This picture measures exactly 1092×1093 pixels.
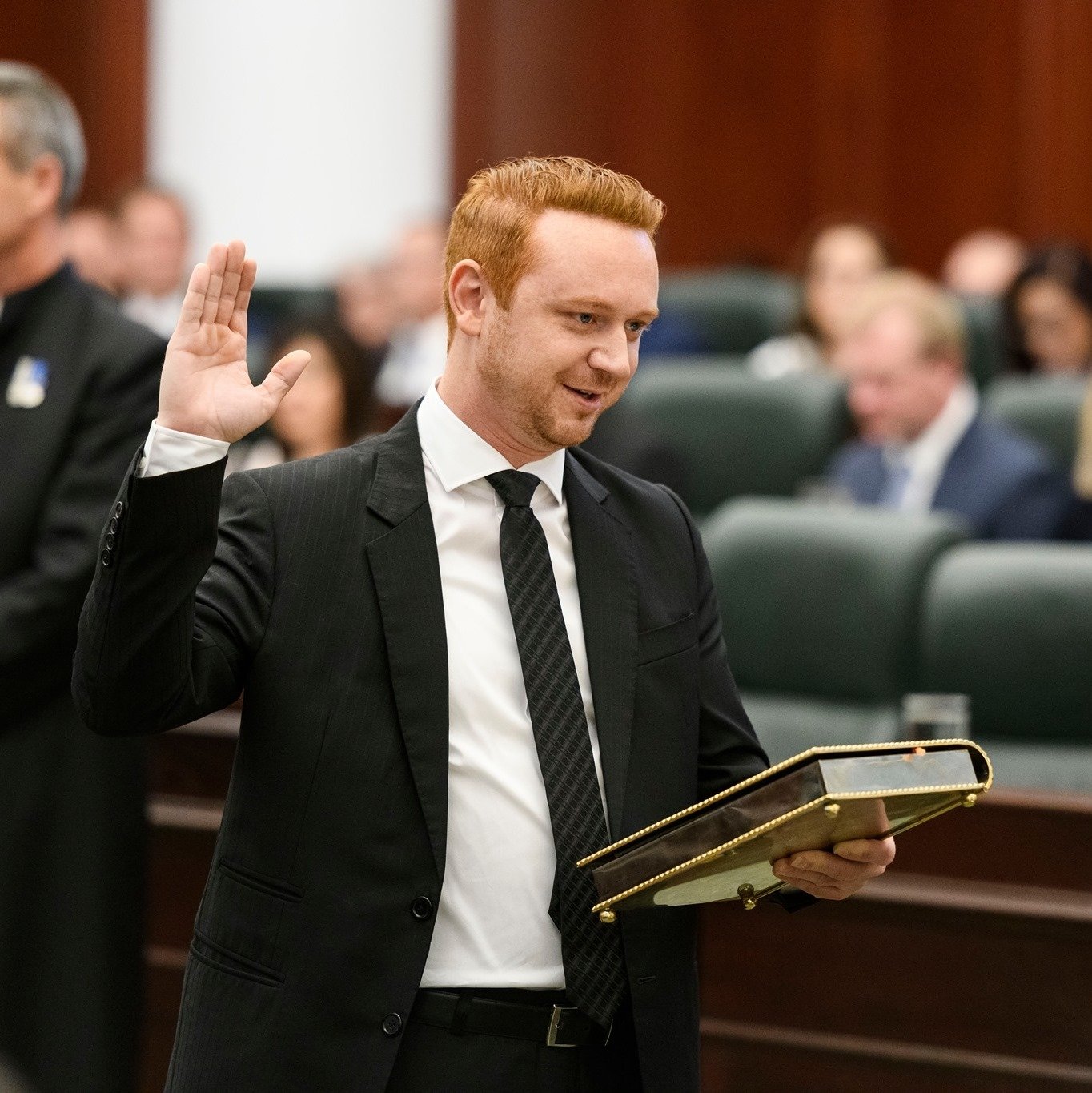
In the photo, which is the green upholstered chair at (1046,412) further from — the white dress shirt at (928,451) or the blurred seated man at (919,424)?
the white dress shirt at (928,451)

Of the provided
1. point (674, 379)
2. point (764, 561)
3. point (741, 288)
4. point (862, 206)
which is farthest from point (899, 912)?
point (862, 206)

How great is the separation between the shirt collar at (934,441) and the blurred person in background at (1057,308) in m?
0.77

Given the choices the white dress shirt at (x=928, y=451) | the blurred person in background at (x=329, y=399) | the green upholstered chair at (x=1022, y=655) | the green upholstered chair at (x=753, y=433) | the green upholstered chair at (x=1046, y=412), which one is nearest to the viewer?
the green upholstered chair at (x=1022, y=655)

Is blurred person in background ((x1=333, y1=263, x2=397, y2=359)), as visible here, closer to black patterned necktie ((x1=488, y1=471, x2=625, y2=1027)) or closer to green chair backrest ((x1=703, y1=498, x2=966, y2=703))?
green chair backrest ((x1=703, y1=498, x2=966, y2=703))

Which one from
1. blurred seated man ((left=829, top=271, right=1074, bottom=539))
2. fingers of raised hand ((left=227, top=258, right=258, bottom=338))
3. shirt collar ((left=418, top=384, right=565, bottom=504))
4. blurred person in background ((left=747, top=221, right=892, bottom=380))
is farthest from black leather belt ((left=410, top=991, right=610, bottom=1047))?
blurred person in background ((left=747, top=221, right=892, bottom=380))

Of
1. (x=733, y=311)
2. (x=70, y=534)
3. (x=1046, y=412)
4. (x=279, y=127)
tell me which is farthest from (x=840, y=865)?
(x=279, y=127)

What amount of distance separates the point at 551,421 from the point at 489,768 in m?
0.25

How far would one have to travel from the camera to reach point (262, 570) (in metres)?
1.19

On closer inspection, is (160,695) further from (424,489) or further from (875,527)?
(875,527)

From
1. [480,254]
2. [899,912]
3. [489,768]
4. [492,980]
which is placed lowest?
[899,912]

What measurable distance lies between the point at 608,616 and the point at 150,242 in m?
4.07

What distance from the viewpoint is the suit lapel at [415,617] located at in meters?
1.17

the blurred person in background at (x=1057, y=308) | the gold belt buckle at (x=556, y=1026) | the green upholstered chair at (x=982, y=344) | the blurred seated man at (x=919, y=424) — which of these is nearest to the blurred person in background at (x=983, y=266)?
the green upholstered chair at (x=982, y=344)

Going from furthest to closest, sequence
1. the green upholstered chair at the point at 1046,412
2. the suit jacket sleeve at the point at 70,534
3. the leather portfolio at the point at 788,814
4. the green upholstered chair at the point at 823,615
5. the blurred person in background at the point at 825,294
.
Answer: the blurred person in background at the point at 825,294
the green upholstered chair at the point at 1046,412
the green upholstered chair at the point at 823,615
the suit jacket sleeve at the point at 70,534
the leather portfolio at the point at 788,814
